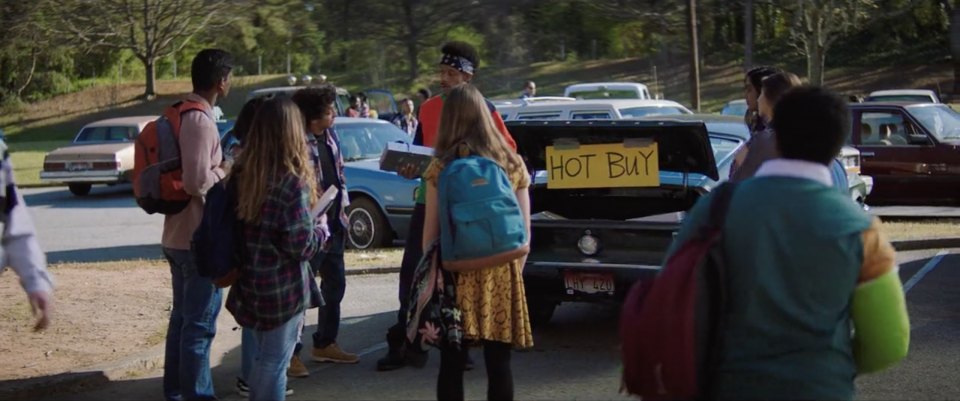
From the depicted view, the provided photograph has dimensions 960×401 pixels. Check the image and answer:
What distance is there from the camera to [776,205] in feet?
10.6

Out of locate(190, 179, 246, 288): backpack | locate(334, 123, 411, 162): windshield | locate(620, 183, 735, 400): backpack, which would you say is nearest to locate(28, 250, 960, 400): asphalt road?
locate(190, 179, 246, 288): backpack

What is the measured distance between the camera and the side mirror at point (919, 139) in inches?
644

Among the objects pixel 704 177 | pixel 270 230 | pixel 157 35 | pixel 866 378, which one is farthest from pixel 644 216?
pixel 157 35

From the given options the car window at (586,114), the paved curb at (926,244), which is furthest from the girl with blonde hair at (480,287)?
the car window at (586,114)

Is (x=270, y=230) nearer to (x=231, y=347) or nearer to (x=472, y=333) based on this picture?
(x=472, y=333)

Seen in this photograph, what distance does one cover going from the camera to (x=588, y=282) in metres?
7.78

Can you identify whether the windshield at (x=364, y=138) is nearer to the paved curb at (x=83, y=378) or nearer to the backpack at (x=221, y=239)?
the paved curb at (x=83, y=378)

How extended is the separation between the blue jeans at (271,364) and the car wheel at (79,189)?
2096cm

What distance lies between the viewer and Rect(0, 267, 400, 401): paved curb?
688cm

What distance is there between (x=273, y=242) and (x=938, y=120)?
13669 millimetres

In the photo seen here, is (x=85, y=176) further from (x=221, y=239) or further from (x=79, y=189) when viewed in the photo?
(x=221, y=239)

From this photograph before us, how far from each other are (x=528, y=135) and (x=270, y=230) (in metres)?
3.19

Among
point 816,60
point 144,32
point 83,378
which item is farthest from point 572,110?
point 144,32

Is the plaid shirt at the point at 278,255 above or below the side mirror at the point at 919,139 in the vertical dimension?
above
